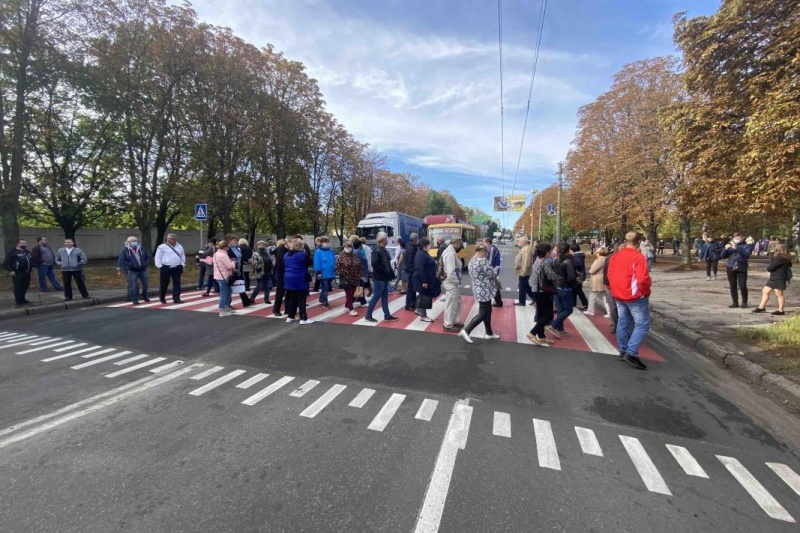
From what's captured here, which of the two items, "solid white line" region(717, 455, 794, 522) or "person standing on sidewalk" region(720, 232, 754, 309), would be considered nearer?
"solid white line" region(717, 455, 794, 522)

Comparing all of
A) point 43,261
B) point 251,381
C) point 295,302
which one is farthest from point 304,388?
point 43,261

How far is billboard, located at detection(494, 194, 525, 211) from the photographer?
139 feet

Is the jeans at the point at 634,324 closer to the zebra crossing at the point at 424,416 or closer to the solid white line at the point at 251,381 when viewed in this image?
the zebra crossing at the point at 424,416

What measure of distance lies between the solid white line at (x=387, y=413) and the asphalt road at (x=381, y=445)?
0.07ft

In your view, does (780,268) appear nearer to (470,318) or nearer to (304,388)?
(470,318)

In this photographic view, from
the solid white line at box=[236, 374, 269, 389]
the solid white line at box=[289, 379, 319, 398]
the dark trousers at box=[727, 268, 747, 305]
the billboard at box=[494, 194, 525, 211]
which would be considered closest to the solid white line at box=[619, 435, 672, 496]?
the solid white line at box=[289, 379, 319, 398]

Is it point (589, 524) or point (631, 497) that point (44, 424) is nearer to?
point (589, 524)

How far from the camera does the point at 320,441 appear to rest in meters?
3.08

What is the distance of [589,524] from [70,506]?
3.25 m

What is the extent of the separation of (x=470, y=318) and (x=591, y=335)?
2474 millimetres

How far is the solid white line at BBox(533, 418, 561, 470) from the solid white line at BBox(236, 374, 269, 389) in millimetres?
3181

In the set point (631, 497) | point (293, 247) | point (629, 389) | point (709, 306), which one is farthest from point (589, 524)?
point (709, 306)

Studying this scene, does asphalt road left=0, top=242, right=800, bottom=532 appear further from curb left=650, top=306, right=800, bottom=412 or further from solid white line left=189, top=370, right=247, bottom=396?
curb left=650, top=306, right=800, bottom=412

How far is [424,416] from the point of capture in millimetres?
3564
